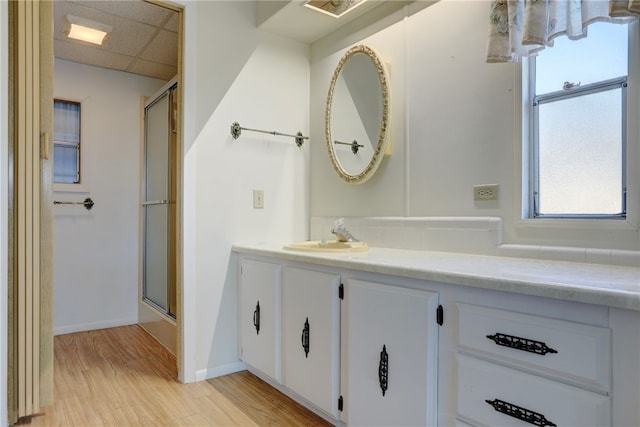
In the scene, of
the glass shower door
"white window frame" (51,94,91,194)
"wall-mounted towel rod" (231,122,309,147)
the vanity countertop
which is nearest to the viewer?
the vanity countertop

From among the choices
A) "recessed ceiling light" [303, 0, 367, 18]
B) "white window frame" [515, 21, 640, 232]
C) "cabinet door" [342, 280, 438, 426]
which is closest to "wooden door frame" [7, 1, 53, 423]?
"recessed ceiling light" [303, 0, 367, 18]

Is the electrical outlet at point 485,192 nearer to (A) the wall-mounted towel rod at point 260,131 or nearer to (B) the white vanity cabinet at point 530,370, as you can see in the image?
(B) the white vanity cabinet at point 530,370

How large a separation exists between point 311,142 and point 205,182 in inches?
31.9

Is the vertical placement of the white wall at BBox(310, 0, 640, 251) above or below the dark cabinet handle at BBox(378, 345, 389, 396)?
above

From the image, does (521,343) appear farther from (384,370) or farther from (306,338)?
(306,338)

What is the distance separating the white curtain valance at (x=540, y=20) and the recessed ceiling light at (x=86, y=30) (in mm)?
2570

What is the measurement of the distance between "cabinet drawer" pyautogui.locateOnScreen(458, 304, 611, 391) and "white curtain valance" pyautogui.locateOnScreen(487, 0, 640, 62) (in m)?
0.95

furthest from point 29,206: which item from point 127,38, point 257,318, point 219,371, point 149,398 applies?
point 127,38

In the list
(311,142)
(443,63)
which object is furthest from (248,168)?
(443,63)

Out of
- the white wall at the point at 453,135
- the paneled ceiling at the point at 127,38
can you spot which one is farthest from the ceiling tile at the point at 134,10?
the white wall at the point at 453,135

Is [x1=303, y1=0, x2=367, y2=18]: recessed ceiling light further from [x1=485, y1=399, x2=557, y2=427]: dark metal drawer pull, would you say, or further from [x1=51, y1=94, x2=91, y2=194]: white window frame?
[x1=51, y1=94, x2=91, y2=194]: white window frame

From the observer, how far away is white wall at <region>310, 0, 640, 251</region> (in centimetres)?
161

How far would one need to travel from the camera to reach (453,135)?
190cm

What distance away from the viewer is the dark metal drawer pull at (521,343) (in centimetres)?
105
